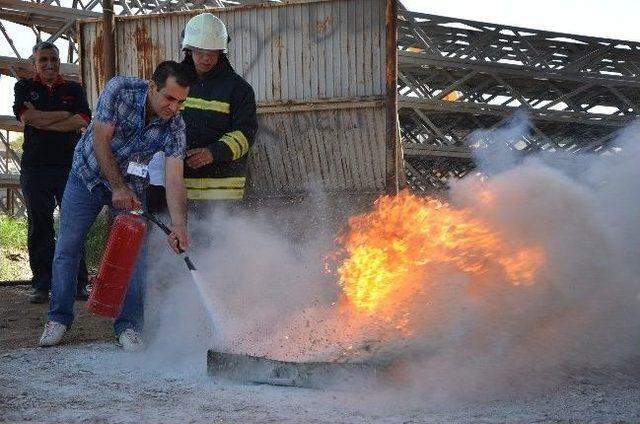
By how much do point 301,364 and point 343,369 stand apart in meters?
0.22

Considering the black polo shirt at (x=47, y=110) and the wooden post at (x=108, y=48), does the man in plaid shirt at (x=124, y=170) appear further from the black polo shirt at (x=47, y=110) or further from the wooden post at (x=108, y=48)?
the wooden post at (x=108, y=48)

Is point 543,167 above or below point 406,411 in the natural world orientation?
above

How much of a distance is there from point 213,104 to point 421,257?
1909mm

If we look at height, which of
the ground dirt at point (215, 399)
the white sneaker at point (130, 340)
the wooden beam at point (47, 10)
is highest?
the wooden beam at point (47, 10)

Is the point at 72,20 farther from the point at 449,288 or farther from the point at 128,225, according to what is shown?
the point at 449,288

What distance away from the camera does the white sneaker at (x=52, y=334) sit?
5.06 meters

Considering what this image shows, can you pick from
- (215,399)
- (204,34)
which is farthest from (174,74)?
(215,399)

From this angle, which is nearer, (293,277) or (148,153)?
(148,153)

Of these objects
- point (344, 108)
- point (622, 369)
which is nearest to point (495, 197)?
point (622, 369)

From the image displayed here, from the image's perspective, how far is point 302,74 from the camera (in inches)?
316

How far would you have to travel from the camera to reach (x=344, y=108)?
7.82 meters

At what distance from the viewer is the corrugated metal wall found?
25.4 feet

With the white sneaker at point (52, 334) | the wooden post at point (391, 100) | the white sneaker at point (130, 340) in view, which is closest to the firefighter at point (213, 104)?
the white sneaker at point (130, 340)

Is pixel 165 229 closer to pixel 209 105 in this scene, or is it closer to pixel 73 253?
pixel 73 253
